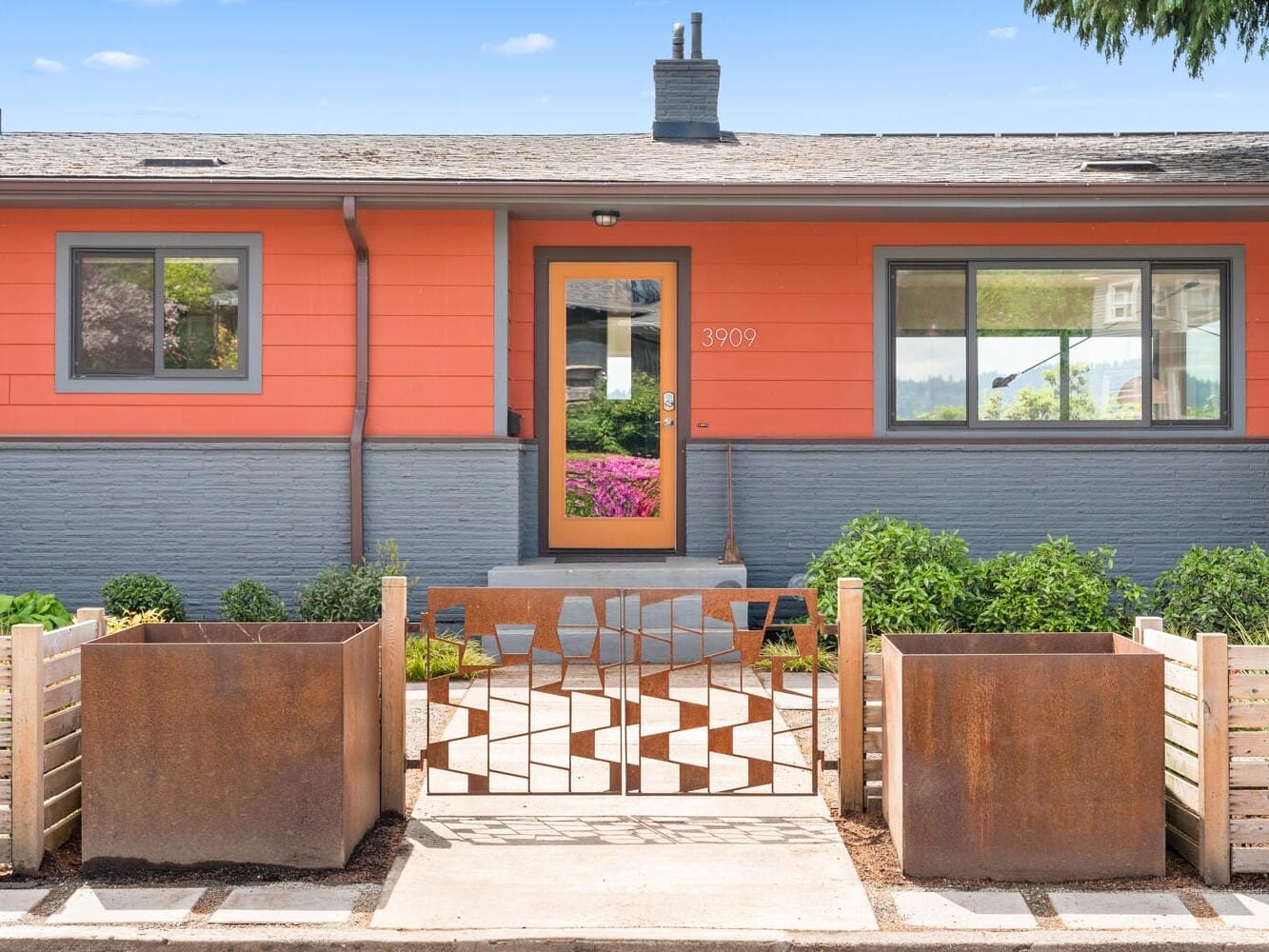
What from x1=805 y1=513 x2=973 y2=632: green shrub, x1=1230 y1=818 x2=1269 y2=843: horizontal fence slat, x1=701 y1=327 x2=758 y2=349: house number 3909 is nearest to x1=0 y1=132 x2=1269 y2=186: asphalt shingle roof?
x1=701 y1=327 x2=758 y2=349: house number 3909

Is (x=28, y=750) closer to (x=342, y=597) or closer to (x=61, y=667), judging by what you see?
(x=61, y=667)

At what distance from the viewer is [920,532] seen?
8.61 m

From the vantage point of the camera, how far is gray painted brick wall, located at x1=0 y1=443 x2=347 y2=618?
31.4ft

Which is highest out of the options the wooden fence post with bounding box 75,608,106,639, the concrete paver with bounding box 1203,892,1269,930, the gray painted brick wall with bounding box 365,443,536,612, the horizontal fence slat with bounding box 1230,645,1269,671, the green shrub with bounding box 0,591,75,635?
the gray painted brick wall with bounding box 365,443,536,612

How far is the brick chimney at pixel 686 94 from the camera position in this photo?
12.0 meters

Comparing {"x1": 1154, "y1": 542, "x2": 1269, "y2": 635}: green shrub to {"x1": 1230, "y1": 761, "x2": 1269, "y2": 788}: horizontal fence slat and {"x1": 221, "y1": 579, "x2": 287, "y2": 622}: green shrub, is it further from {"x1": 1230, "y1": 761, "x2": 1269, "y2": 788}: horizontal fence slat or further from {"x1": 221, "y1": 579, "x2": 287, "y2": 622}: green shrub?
{"x1": 221, "y1": 579, "x2": 287, "y2": 622}: green shrub

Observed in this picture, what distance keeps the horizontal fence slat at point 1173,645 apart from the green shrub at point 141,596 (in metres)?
6.64

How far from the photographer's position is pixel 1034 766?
14.4 feet

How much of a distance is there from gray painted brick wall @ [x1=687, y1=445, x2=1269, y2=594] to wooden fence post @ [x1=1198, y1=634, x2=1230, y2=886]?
5.45 m

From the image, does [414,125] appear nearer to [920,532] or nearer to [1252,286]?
[920,532]

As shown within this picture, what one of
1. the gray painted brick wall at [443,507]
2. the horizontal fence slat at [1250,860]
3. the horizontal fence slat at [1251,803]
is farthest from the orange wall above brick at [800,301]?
the horizontal fence slat at [1250,860]

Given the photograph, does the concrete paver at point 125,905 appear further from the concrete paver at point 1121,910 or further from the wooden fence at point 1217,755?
the wooden fence at point 1217,755

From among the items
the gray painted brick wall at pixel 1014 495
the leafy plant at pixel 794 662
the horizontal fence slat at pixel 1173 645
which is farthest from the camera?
the gray painted brick wall at pixel 1014 495

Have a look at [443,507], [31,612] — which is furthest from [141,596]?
[443,507]
